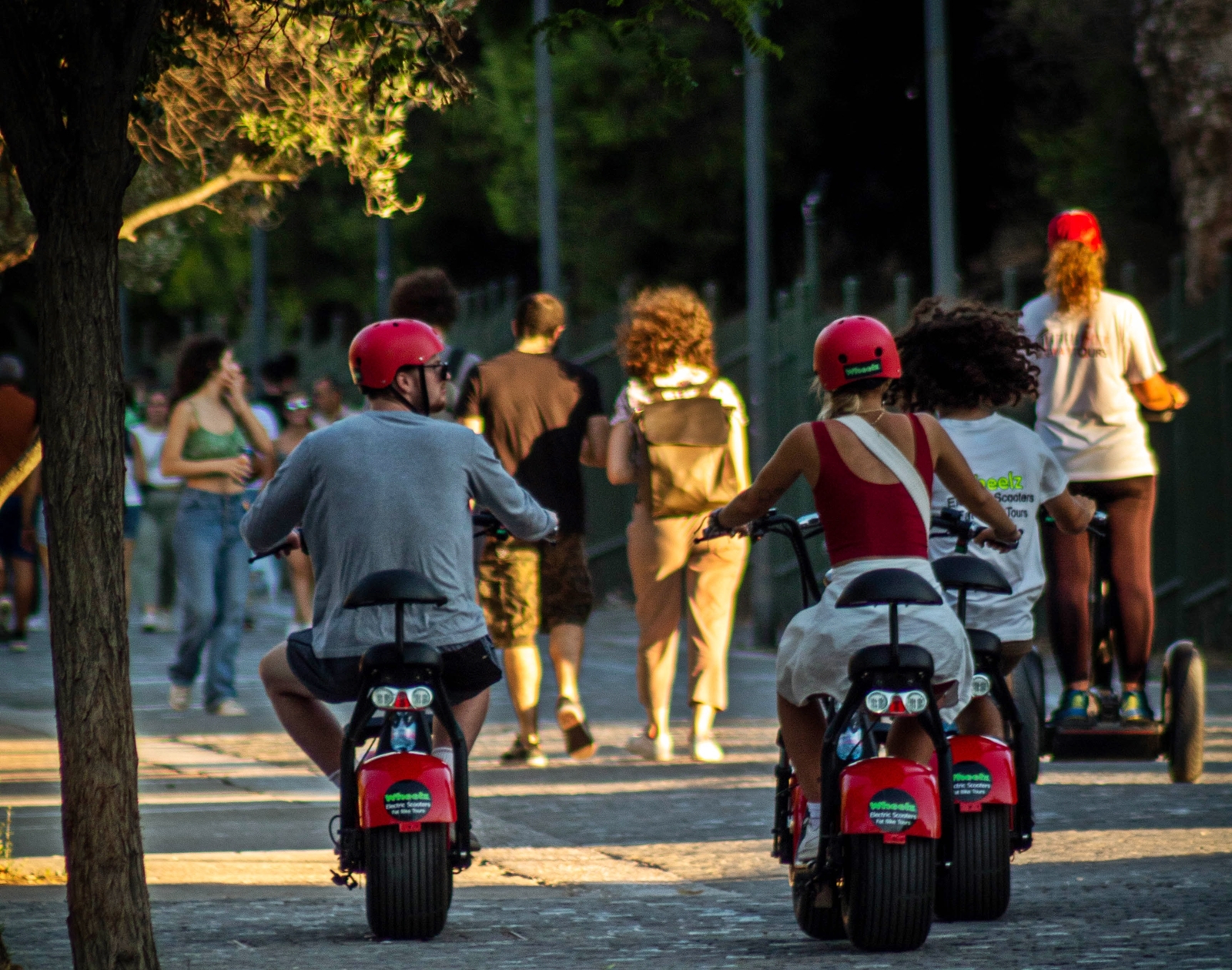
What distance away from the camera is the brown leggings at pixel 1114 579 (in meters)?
8.58

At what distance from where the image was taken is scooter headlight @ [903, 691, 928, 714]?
5.44m

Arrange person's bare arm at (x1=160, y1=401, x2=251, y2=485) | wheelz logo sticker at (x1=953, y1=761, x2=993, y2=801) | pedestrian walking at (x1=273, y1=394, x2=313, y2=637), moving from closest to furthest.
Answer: wheelz logo sticker at (x1=953, y1=761, x2=993, y2=801) → person's bare arm at (x1=160, y1=401, x2=251, y2=485) → pedestrian walking at (x1=273, y1=394, x2=313, y2=637)

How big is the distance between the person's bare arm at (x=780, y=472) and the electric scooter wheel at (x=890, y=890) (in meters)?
0.92

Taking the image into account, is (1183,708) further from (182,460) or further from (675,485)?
(182,460)

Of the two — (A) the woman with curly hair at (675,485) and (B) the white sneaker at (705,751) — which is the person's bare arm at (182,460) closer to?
(A) the woman with curly hair at (675,485)

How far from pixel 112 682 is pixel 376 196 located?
342 centimetres

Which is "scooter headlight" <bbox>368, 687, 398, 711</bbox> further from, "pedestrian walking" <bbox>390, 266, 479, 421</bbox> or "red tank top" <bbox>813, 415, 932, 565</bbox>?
"pedestrian walking" <bbox>390, 266, 479, 421</bbox>

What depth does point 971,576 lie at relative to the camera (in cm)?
602

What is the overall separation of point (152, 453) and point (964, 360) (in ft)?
39.7

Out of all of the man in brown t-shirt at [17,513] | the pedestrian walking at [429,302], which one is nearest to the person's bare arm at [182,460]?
the pedestrian walking at [429,302]

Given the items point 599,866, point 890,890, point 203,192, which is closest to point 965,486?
point 890,890

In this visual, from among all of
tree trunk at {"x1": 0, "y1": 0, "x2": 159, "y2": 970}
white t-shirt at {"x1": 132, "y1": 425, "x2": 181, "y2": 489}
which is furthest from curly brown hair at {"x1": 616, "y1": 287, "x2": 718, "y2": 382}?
white t-shirt at {"x1": 132, "y1": 425, "x2": 181, "y2": 489}

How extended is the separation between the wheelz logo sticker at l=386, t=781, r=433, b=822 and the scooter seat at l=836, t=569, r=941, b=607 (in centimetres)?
119

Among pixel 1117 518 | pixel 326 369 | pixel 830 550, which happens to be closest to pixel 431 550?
pixel 830 550
